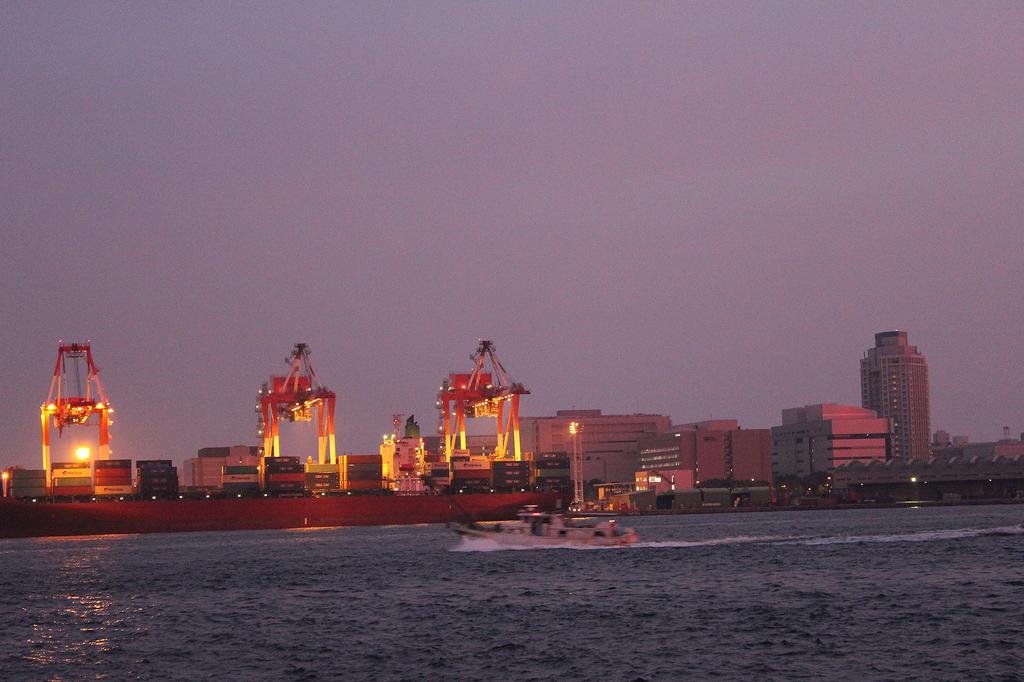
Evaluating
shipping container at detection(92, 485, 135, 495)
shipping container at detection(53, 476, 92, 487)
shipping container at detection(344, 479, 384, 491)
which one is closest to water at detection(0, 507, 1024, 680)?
shipping container at detection(53, 476, 92, 487)

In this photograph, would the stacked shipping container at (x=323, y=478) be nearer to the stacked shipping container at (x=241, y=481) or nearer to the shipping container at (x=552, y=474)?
the stacked shipping container at (x=241, y=481)

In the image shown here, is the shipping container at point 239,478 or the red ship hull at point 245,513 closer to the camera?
the red ship hull at point 245,513

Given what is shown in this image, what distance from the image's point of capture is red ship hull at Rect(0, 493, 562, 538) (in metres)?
128

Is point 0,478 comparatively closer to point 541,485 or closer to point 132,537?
point 132,537

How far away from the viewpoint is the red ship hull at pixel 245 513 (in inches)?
5049

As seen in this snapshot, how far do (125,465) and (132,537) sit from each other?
382 inches

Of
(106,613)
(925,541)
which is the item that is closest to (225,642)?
(106,613)

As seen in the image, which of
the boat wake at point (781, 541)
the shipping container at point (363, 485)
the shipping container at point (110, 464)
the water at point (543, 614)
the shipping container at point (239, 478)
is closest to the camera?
the water at point (543, 614)

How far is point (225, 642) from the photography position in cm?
4222

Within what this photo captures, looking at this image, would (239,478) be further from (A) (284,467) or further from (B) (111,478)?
(B) (111,478)

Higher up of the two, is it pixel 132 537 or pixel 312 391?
pixel 312 391

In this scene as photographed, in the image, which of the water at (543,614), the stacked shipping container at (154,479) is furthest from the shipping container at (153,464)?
the water at (543,614)

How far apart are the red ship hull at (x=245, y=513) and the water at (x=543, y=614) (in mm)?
48830

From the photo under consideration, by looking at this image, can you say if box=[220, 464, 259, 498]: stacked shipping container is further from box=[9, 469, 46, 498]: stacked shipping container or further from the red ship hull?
box=[9, 469, 46, 498]: stacked shipping container
